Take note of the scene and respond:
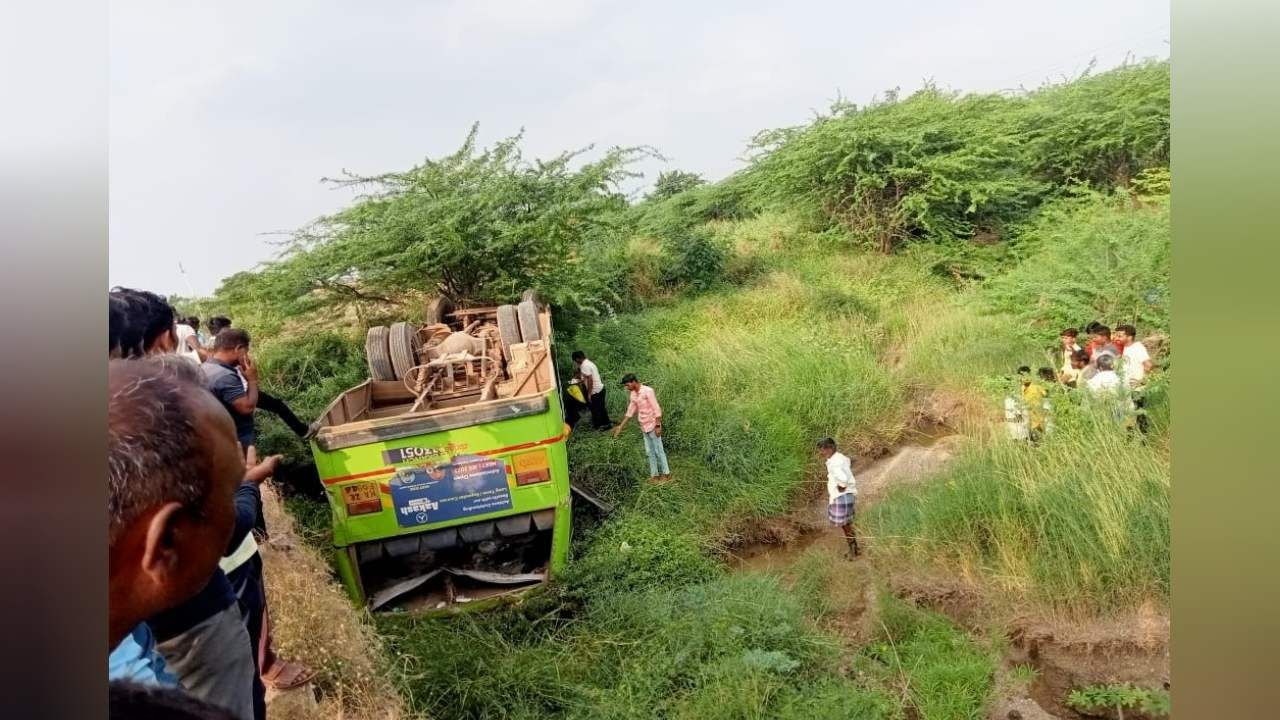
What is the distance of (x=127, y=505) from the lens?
1290 mm

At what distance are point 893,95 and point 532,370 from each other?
177 inches

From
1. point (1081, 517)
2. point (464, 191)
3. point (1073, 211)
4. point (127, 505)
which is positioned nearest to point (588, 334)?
point (464, 191)

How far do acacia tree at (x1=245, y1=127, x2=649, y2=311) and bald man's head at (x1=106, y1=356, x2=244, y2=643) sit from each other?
3942mm

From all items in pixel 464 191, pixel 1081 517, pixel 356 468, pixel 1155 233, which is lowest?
pixel 1081 517

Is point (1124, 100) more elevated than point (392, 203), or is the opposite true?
point (1124, 100)

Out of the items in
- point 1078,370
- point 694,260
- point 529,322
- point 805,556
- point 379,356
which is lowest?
point 805,556

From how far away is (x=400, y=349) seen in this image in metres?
4.91

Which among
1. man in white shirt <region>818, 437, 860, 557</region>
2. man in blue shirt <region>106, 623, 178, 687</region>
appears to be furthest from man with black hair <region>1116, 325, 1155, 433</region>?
man in blue shirt <region>106, 623, 178, 687</region>

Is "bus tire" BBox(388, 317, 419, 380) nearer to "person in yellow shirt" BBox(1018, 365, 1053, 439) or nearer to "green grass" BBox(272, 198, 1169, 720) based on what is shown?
"green grass" BBox(272, 198, 1169, 720)

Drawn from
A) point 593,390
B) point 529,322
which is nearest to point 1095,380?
point 593,390

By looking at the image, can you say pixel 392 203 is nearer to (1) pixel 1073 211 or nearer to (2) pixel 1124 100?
(1) pixel 1073 211

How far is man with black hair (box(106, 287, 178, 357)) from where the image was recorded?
1.78 m

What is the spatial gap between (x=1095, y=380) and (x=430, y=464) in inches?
131

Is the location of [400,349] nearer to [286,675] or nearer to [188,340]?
[188,340]
